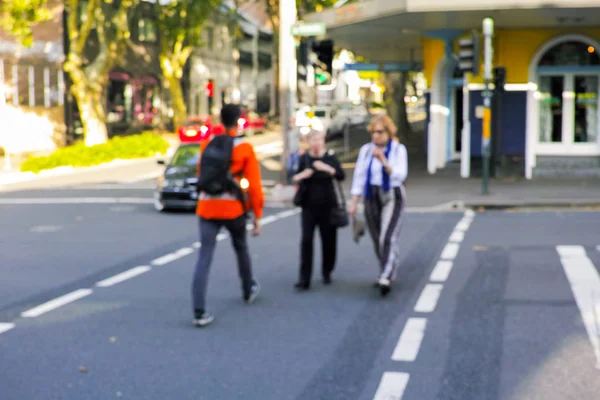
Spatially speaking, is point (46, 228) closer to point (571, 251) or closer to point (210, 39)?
point (571, 251)

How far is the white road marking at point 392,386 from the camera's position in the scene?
596 cm

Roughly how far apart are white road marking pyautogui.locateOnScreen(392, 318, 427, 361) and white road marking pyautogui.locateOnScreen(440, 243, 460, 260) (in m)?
4.01

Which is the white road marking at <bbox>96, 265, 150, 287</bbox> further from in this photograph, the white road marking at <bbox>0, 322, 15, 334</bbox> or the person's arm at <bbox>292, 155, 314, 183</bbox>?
the person's arm at <bbox>292, 155, 314, 183</bbox>

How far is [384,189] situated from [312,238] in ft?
3.08

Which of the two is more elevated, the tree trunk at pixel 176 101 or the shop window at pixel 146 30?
the shop window at pixel 146 30

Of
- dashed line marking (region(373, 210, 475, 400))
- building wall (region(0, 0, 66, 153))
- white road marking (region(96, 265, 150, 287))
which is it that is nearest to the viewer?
dashed line marking (region(373, 210, 475, 400))

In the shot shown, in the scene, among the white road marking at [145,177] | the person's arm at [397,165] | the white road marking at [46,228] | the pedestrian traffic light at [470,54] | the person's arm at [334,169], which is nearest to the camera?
the person's arm at [397,165]

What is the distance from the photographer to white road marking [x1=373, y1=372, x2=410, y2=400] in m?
5.96

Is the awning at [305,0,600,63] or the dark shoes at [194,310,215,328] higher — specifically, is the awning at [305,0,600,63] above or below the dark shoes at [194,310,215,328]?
above

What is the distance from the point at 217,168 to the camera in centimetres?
833

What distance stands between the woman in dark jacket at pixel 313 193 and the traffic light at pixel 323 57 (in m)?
10.7

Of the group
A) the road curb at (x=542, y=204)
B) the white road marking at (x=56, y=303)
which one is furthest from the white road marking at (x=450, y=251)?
the road curb at (x=542, y=204)

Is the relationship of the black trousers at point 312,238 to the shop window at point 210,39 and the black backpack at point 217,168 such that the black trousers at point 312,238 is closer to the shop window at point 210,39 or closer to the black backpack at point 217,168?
the black backpack at point 217,168

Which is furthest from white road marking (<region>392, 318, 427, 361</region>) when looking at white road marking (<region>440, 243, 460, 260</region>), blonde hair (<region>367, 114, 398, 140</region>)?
white road marking (<region>440, 243, 460, 260</region>)
